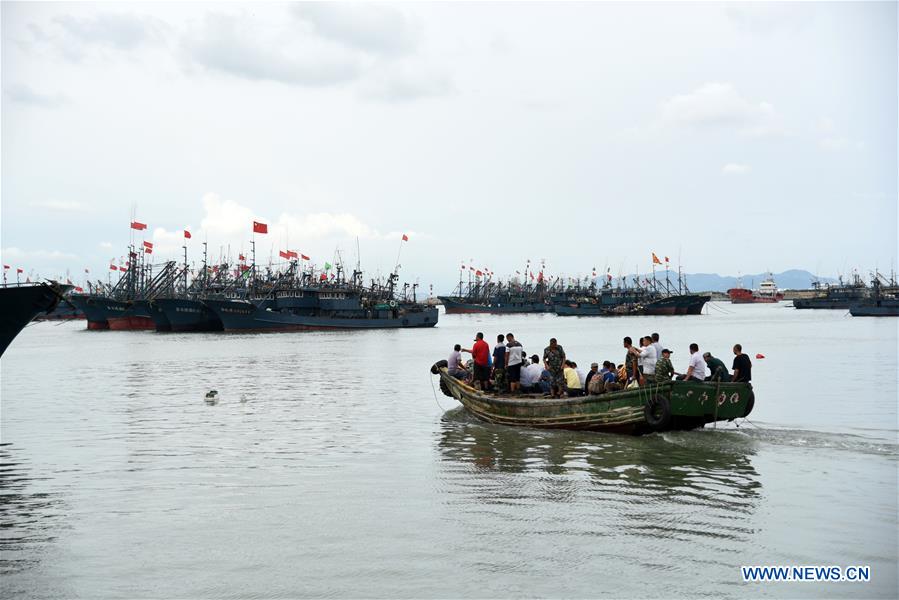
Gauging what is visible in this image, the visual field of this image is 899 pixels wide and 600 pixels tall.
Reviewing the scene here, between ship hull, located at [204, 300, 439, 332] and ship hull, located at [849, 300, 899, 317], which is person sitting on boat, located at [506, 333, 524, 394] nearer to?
ship hull, located at [204, 300, 439, 332]

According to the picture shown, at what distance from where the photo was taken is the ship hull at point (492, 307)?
166m

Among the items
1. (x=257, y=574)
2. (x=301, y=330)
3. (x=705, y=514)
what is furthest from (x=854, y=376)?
(x=301, y=330)

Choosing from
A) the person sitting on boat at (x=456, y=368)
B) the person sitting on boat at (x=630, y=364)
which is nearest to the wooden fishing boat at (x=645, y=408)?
the person sitting on boat at (x=630, y=364)

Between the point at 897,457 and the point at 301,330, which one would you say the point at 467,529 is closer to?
the point at 897,457

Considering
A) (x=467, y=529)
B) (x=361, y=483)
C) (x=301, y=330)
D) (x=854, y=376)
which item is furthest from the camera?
(x=301, y=330)

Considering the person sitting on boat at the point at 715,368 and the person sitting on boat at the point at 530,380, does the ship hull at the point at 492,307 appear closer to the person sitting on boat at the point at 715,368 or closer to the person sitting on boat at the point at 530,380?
the person sitting on boat at the point at 530,380

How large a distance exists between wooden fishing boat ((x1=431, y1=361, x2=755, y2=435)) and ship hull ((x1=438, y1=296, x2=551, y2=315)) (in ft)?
478

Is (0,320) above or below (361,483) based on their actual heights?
above

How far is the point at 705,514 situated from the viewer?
38.4ft

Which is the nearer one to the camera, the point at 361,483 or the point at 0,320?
the point at 361,483

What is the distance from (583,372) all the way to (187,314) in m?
74.8

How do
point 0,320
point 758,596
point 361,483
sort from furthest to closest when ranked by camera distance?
point 0,320, point 361,483, point 758,596

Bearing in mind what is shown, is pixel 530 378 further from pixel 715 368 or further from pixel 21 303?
pixel 21 303

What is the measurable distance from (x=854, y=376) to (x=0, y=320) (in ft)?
105
